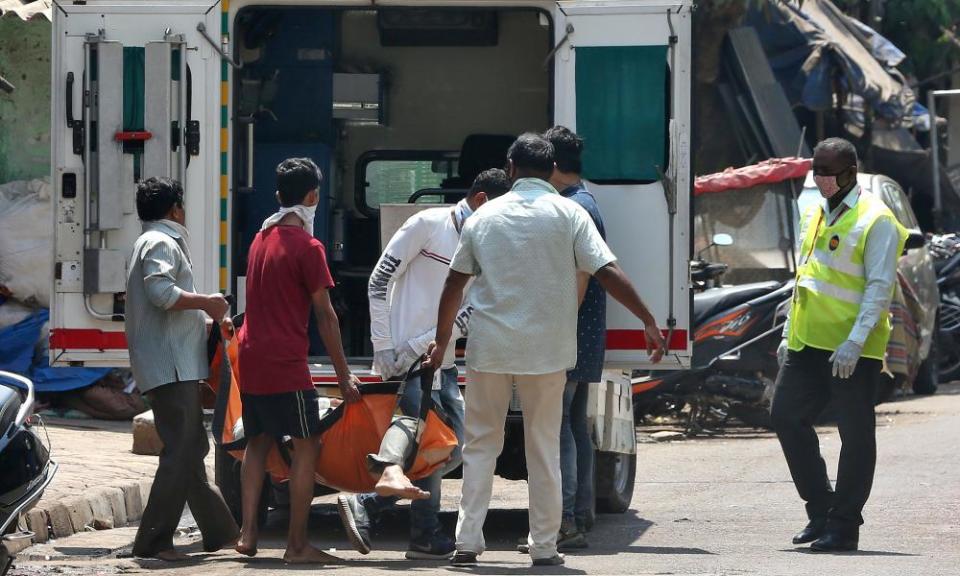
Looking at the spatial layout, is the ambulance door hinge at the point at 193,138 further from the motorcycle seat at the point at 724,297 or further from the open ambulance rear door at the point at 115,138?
the motorcycle seat at the point at 724,297

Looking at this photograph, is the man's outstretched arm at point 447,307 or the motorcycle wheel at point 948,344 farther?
the motorcycle wheel at point 948,344

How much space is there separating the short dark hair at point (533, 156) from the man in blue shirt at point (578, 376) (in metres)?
0.49

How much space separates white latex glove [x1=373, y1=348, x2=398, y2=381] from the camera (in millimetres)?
7207

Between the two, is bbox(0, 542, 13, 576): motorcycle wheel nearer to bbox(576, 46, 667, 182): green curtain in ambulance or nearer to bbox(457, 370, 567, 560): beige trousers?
bbox(457, 370, 567, 560): beige trousers

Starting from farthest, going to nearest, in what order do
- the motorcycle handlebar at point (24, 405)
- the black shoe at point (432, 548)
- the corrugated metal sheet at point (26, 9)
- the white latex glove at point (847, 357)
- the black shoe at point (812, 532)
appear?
the corrugated metal sheet at point (26, 9)
the black shoe at point (812, 532)
the white latex glove at point (847, 357)
the black shoe at point (432, 548)
the motorcycle handlebar at point (24, 405)

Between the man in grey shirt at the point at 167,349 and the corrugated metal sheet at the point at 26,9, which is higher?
the corrugated metal sheet at the point at 26,9

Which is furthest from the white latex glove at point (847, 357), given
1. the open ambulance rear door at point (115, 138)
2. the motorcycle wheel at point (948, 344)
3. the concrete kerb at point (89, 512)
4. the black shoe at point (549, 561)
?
the motorcycle wheel at point (948, 344)

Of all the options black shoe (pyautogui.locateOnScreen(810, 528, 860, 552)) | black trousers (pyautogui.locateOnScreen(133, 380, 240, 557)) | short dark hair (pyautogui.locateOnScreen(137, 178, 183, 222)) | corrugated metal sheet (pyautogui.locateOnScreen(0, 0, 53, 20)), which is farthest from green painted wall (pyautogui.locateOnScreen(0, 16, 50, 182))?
black shoe (pyautogui.locateOnScreen(810, 528, 860, 552))

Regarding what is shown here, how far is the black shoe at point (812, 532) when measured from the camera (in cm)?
730

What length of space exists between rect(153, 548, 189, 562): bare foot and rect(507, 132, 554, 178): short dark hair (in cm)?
212

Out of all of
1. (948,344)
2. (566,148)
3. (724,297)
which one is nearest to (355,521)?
(566,148)

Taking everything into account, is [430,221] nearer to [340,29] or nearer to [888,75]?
[340,29]

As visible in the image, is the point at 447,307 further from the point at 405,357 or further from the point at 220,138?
the point at 220,138

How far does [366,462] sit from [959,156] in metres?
15.8
